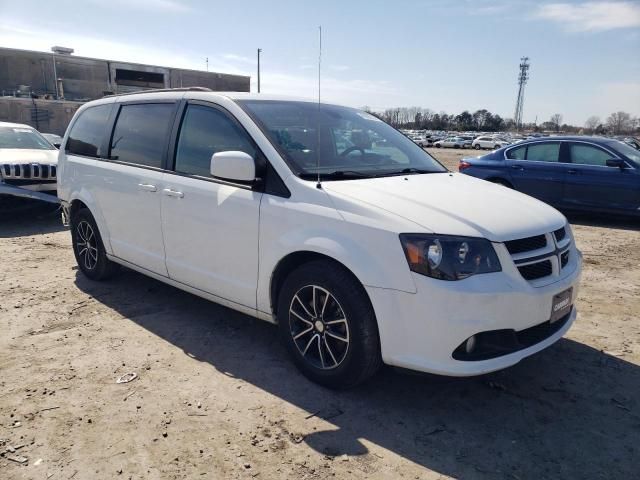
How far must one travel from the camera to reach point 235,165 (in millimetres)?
3277

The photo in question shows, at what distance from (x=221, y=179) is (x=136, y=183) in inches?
42.4

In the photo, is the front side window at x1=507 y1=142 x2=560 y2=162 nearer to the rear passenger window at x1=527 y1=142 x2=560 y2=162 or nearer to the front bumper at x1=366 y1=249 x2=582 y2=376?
the rear passenger window at x1=527 y1=142 x2=560 y2=162

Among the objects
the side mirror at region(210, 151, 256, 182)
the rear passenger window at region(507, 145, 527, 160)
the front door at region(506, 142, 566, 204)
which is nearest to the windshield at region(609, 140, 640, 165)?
the front door at region(506, 142, 566, 204)

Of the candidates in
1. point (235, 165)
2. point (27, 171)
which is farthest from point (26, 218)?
point (235, 165)

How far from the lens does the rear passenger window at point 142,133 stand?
4246 mm

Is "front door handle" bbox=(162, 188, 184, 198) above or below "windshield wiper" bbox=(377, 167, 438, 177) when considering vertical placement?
below

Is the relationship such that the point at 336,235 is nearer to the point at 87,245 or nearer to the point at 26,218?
the point at 87,245

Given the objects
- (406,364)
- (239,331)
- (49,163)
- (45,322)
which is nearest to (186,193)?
(239,331)

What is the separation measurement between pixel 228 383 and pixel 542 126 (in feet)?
387

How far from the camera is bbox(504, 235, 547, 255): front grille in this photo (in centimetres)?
287

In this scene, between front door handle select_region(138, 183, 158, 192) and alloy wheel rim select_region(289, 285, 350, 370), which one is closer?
alloy wheel rim select_region(289, 285, 350, 370)

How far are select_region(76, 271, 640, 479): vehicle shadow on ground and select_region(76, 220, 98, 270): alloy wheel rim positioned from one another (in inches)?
60.0

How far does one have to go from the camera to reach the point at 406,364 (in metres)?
2.82

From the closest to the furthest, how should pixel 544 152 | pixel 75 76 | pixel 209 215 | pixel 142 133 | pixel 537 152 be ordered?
pixel 209 215 → pixel 142 133 → pixel 544 152 → pixel 537 152 → pixel 75 76
